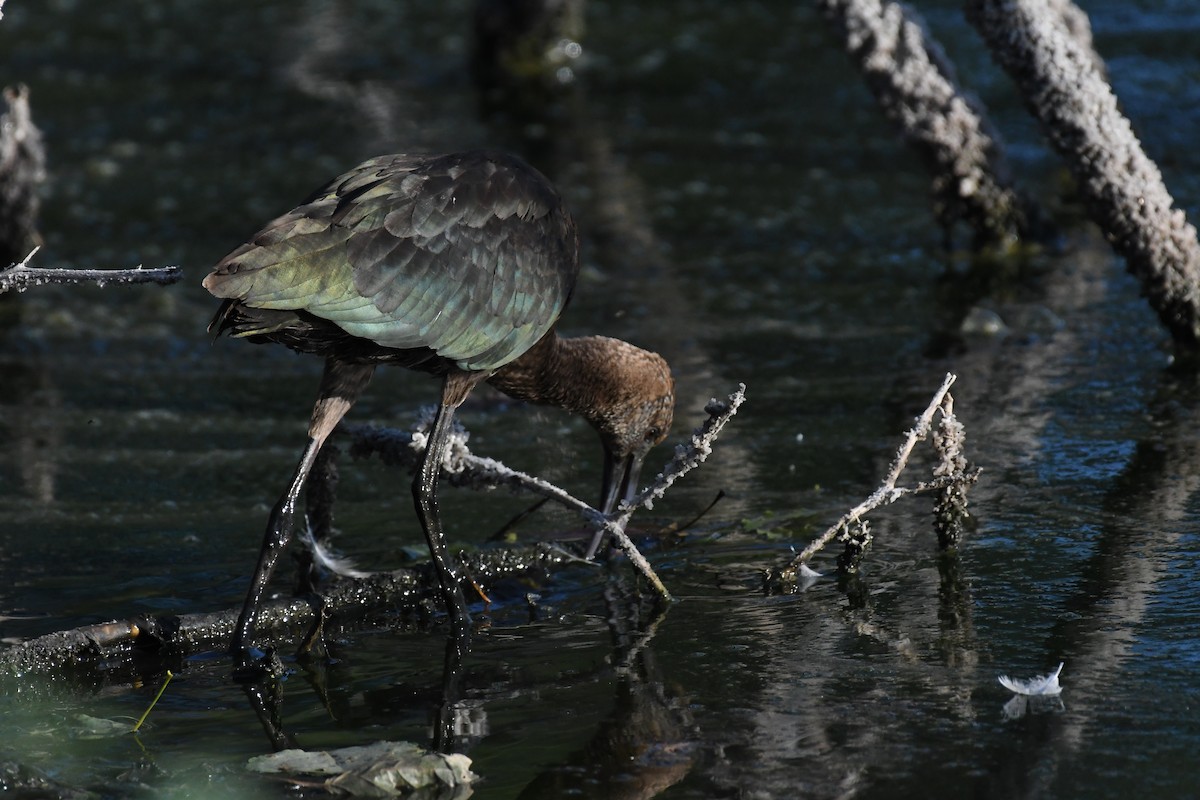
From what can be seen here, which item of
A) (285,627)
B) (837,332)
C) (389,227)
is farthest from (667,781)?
(837,332)

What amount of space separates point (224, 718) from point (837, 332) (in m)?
4.01

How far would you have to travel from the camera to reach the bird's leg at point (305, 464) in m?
4.54

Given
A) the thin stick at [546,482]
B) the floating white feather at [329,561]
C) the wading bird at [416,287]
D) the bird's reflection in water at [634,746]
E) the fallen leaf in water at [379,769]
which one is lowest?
the floating white feather at [329,561]

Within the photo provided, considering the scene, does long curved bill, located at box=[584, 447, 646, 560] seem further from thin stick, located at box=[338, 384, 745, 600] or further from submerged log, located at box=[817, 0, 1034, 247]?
submerged log, located at box=[817, 0, 1034, 247]

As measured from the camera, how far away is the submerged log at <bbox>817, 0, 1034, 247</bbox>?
7.57 meters

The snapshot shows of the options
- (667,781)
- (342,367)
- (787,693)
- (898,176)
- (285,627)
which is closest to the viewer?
(667,781)

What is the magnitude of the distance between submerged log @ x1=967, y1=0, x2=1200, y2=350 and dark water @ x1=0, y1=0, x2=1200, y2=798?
0.29m

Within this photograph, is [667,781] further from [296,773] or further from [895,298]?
[895,298]

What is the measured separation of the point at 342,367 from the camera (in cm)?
498

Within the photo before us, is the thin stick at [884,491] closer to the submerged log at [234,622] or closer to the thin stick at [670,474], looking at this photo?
the thin stick at [670,474]

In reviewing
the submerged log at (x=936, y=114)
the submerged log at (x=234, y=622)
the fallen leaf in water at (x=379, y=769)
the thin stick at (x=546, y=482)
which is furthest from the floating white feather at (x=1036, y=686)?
the submerged log at (x=936, y=114)

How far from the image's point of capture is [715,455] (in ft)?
19.5

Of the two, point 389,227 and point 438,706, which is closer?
point 438,706

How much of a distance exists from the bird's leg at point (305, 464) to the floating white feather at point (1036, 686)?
1990mm
